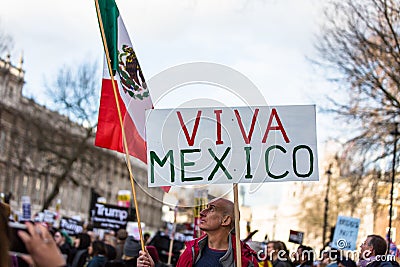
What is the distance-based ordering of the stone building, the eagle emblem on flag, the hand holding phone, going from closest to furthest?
the hand holding phone
the eagle emblem on flag
the stone building

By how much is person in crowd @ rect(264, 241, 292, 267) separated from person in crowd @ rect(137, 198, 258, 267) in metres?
5.37

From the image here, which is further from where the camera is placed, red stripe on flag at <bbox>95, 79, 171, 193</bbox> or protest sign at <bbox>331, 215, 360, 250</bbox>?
protest sign at <bbox>331, 215, 360, 250</bbox>

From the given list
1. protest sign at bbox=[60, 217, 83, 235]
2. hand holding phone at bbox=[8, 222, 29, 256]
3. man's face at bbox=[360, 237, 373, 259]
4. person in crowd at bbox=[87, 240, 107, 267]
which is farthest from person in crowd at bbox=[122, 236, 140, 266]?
protest sign at bbox=[60, 217, 83, 235]

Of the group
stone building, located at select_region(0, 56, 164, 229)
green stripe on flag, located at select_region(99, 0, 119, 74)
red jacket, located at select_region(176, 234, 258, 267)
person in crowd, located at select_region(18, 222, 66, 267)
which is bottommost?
person in crowd, located at select_region(18, 222, 66, 267)

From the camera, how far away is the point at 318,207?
Answer: 260 feet

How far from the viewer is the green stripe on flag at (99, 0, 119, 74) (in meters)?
8.76

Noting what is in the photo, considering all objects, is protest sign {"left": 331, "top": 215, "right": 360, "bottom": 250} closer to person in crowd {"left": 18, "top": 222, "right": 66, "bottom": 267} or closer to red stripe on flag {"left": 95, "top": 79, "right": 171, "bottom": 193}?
red stripe on flag {"left": 95, "top": 79, "right": 171, "bottom": 193}

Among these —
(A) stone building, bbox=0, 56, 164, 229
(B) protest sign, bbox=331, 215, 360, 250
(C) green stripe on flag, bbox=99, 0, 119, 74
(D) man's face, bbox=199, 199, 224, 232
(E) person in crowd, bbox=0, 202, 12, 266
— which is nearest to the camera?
(E) person in crowd, bbox=0, 202, 12, 266

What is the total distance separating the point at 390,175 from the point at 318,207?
4892 cm

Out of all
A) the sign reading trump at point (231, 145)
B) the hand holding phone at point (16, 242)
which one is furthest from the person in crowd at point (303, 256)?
the hand holding phone at point (16, 242)

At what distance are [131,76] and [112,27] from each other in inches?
20.8

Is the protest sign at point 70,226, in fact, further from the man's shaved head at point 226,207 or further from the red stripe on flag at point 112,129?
the man's shaved head at point 226,207

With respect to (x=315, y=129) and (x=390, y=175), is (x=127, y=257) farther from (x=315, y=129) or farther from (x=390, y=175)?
(x=390, y=175)

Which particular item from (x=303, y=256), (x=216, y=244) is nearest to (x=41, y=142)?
(x=303, y=256)
